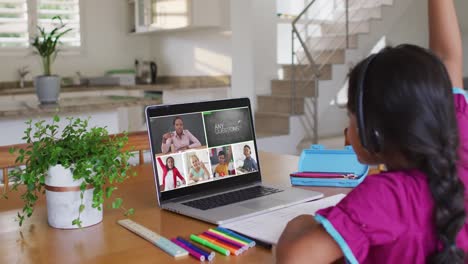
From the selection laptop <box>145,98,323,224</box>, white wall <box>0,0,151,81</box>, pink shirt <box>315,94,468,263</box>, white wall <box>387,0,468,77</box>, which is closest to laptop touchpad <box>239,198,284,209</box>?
laptop <box>145,98,323,224</box>

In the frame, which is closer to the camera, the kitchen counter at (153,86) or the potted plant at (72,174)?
the potted plant at (72,174)

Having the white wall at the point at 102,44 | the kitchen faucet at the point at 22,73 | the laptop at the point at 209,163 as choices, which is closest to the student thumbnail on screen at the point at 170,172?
the laptop at the point at 209,163

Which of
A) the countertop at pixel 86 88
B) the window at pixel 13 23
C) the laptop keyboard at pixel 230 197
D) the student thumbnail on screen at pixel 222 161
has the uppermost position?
the window at pixel 13 23

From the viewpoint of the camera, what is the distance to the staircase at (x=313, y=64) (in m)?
5.73

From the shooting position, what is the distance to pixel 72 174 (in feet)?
3.71

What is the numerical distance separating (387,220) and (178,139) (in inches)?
27.5

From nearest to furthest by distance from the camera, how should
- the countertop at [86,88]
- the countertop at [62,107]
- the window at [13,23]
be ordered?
1. the countertop at [62,107]
2. the countertop at [86,88]
3. the window at [13,23]

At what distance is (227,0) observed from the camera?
197 inches

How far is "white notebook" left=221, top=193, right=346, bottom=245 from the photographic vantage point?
1061 millimetres

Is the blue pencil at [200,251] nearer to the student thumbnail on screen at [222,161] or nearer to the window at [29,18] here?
the student thumbnail on screen at [222,161]

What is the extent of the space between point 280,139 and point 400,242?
15.6ft

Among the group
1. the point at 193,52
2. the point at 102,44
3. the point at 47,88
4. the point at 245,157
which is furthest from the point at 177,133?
the point at 102,44

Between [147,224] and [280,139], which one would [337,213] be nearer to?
[147,224]

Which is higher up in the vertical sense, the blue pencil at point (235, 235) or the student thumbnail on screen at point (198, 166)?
the student thumbnail on screen at point (198, 166)
